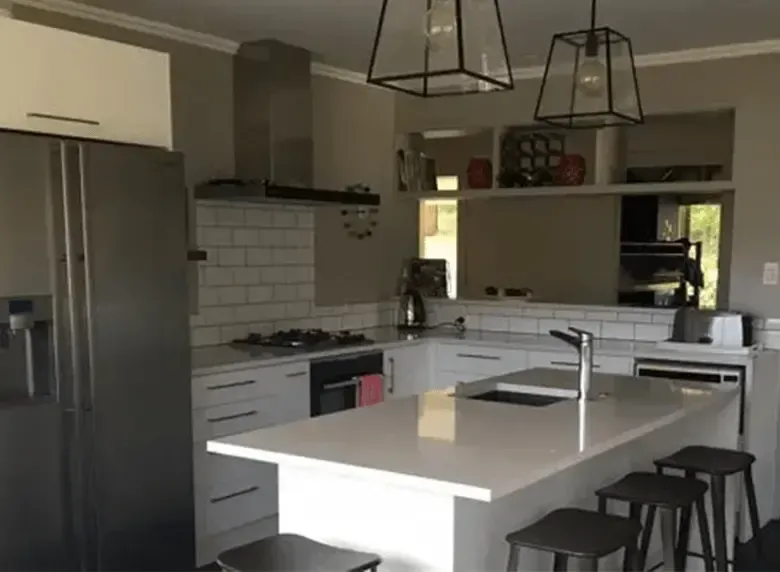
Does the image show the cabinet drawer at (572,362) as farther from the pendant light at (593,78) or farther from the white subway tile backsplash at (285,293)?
the pendant light at (593,78)

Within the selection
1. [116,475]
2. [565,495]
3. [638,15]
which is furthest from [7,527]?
[638,15]

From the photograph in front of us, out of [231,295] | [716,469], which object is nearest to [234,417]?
[231,295]

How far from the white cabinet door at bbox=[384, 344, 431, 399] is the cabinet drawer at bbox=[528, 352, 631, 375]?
2.18 feet

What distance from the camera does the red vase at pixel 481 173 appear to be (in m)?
5.73

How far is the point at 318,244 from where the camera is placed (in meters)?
5.41

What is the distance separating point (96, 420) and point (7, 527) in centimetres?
47

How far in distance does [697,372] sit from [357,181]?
8.18 feet

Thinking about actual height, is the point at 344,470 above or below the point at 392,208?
below

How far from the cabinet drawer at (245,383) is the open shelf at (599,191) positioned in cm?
191

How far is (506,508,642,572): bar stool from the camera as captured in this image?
214 cm

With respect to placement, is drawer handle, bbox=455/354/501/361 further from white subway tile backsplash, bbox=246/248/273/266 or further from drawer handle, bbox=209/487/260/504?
drawer handle, bbox=209/487/260/504

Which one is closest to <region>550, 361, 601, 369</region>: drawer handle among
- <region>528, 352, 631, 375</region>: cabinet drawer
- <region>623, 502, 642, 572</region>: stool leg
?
<region>528, 352, 631, 375</region>: cabinet drawer

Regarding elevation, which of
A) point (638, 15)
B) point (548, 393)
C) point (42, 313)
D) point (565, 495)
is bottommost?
point (565, 495)

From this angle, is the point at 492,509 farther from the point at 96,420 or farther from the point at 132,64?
the point at 132,64
